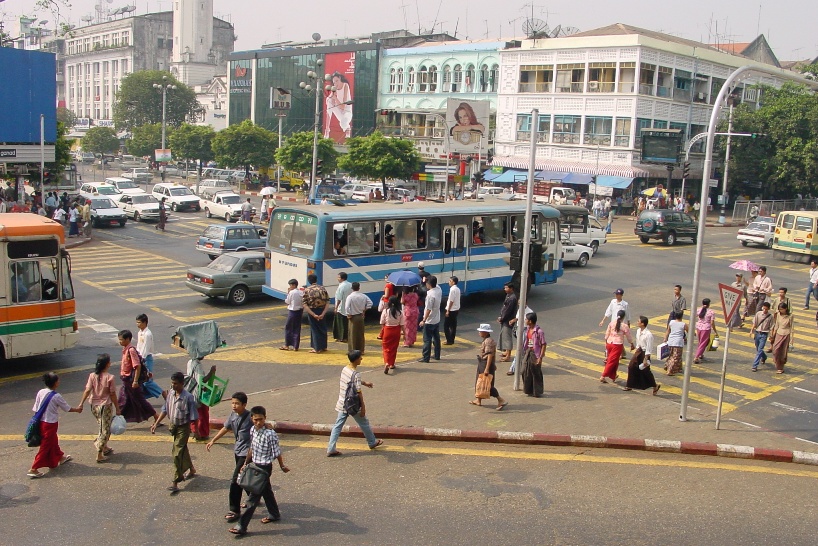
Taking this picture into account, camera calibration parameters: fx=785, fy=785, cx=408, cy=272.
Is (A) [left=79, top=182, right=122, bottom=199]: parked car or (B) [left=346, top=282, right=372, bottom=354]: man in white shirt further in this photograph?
(A) [left=79, top=182, right=122, bottom=199]: parked car

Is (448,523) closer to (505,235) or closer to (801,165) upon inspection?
(505,235)

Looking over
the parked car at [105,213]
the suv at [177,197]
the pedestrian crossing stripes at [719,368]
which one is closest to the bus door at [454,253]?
the pedestrian crossing stripes at [719,368]

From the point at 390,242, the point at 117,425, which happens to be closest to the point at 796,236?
the point at 390,242

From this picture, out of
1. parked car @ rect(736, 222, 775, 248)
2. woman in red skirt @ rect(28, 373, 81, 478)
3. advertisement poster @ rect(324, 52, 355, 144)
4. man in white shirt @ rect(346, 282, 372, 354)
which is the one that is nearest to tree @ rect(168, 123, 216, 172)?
advertisement poster @ rect(324, 52, 355, 144)

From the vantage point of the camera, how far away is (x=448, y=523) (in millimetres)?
8898

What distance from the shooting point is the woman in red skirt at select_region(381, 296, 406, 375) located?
15.2m

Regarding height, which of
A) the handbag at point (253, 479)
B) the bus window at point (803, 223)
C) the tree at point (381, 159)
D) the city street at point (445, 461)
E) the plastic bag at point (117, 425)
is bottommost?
the city street at point (445, 461)

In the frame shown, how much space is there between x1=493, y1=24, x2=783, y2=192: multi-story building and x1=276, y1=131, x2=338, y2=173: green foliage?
44.7 ft

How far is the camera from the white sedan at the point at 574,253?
98.0 feet

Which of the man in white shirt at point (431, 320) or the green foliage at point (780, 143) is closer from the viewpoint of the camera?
the man in white shirt at point (431, 320)

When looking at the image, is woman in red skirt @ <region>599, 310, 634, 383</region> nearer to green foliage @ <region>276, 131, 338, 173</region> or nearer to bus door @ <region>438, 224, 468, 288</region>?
bus door @ <region>438, 224, 468, 288</region>

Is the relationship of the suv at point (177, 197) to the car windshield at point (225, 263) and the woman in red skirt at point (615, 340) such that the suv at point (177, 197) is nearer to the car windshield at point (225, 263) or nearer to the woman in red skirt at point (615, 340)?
the car windshield at point (225, 263)

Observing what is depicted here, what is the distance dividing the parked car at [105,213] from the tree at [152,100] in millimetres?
65430

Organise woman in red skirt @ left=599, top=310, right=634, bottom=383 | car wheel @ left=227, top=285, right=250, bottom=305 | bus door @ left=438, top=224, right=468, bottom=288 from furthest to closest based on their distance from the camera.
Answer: car wheel @ left=227, top=285, right=250, bottom=305, bus door @ left=438, top=224, right=468, bottom=288, woman in red skirt @ left=599, top=310, right=634, bottom=383
